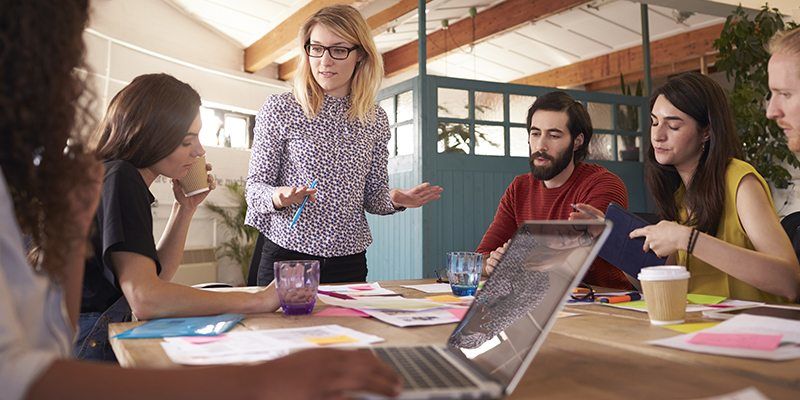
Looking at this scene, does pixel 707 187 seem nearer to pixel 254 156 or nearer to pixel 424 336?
pixel 424 336

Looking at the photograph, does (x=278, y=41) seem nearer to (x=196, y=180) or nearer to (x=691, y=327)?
(x=196, y=180)

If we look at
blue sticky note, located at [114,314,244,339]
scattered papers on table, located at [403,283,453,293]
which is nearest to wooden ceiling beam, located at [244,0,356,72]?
scattered papers on table, located at [403,283,453,293]

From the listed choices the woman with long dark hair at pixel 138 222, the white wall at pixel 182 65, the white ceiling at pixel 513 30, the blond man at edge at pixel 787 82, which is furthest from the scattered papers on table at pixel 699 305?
the white wall at pixel 182 65

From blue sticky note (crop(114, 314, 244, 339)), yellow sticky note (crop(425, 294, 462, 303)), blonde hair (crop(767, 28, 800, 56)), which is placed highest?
blonde hair (crop(767, 28, 800, 56))

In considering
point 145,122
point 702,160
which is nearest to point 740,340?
point 702,160

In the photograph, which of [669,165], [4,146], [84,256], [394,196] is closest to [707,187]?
[669,165]

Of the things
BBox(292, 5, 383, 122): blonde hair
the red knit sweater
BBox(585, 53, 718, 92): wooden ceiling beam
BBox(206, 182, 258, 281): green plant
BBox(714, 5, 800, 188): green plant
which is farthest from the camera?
BBox(206, 182, 258, 281): green plant

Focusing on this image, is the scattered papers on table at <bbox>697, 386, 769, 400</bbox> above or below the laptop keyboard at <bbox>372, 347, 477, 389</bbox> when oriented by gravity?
below

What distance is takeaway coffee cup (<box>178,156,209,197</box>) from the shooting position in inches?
70.7

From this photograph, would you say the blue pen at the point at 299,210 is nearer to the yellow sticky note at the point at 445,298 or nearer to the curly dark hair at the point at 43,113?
the yellow sticky note at the point at 445,298

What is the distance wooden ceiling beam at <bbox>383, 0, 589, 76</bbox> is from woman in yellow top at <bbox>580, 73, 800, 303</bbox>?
3906 mm

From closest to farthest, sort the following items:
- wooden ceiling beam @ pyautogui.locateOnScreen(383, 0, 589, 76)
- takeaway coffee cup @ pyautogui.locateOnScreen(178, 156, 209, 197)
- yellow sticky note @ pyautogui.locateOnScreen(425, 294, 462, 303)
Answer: yellow sticky note @ pyautogui.locateOnScreen(425, 294, 462, 303) → takeaway coffee cup @ pyautogui.locateOnScreen(178, 156, 209, 197) → wooden ceiling beam @ pyautogui.locateOnScreen(383, 0, 589, 76)

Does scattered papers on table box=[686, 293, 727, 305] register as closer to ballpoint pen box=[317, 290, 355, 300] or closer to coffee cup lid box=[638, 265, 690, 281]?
coffee cup lid box=[638, 265, 690, 281]

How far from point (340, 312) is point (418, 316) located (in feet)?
0.56
